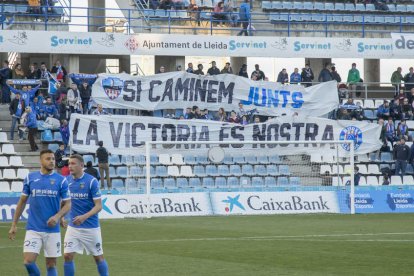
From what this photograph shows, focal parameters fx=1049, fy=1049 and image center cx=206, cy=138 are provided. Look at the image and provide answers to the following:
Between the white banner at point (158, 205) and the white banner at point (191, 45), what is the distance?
946 cm

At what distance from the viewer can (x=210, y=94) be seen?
40281 millimetres

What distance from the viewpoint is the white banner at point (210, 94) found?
38656 millimetres

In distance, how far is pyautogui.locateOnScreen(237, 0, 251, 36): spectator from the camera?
43.5 metres

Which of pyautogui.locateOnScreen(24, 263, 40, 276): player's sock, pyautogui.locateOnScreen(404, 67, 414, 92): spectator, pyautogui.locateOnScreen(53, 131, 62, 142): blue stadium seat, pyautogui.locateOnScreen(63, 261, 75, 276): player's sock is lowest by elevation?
pyautogui.locateOnScreen(63, 261, 75, 276): player's sock

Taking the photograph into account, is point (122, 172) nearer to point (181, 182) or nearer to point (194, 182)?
point (181, 182)

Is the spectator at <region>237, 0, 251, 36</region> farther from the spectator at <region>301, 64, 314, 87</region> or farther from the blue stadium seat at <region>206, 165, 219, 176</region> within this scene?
the blue stadium seat at <region>206, 165, 219, 176</region>

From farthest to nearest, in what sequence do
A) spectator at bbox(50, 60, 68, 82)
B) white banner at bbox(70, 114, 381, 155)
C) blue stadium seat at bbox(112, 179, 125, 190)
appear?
spectator at bbox(50, 60, 68, 82) → white banner at bbox(70, 114, 381, 155) → blue stadium seat at bbox(112, 179, 125, 190)

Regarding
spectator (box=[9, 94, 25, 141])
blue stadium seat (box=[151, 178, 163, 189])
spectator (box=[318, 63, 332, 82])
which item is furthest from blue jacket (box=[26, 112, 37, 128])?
spectator (box=[318, 63, 332, 82])

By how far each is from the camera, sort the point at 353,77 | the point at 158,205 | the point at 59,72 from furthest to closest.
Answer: the point at 353,77
the point at 59,72
the point at 158,205

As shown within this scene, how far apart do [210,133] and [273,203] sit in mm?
4881

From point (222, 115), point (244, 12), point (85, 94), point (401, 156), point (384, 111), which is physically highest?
point (244, 12)

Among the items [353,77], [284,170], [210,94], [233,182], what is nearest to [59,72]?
[210,94]

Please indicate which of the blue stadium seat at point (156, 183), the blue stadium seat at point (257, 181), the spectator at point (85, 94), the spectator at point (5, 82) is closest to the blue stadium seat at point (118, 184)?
the blue stadium seat at point (156, 183)

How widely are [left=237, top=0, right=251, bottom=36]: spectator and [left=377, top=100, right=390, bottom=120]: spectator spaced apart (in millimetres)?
6529
